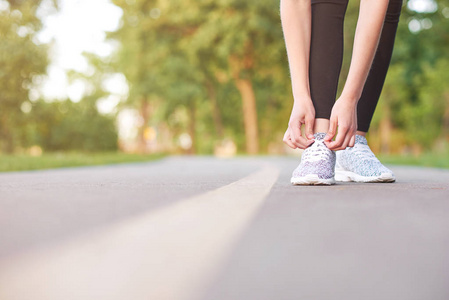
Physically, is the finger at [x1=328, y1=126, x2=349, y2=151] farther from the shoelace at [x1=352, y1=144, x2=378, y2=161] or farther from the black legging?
the shoelace at [x1=352, y1=144, x2=378, y2=161]

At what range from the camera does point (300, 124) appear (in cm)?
247

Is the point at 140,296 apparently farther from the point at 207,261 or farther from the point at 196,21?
the point at 196,21

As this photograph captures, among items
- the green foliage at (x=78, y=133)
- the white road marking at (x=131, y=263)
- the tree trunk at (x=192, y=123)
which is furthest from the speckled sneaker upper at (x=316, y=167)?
the tree trunk at (x=192, y=123)

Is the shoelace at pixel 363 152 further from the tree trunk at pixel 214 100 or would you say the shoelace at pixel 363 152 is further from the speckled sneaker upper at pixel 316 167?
the tree trunk at pixel 214 100

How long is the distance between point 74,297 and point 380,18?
6.66 ft

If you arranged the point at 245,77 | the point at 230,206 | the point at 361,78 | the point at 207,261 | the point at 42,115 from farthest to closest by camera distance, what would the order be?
the point at 245,77 → the point at 42,115 → the point at 361,78 → the point at 230,206 → the point at 207,261

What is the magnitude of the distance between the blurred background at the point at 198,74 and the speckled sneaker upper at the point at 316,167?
4.27m

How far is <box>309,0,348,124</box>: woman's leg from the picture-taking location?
2639mm

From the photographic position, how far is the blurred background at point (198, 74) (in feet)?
48.9

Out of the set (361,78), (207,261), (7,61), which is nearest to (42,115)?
(7,61)

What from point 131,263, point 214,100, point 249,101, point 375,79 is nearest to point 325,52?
point 375,79

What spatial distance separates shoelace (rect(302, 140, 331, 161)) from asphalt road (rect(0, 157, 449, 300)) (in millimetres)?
869

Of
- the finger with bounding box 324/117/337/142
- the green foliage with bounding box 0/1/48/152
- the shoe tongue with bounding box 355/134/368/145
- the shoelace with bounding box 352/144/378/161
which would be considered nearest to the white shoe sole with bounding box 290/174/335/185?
the finger with bounding box 324/117/337/142

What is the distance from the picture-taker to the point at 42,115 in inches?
659
